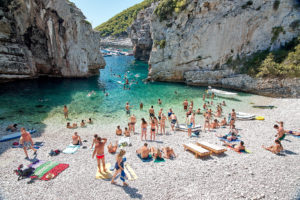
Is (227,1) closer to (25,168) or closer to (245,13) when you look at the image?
(245,13)

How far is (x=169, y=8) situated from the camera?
1250 inches

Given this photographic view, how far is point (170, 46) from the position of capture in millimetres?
32219

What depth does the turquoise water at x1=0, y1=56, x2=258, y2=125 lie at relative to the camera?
661 inches

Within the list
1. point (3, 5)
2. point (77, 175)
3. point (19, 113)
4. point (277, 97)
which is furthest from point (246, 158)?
point (3, 5)

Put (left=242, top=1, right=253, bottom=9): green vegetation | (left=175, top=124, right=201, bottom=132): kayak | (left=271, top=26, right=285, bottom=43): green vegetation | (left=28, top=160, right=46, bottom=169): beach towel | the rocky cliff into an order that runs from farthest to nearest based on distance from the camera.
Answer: (left=242, top=1, right=253, bottom=9): green vegetation → (left=271, top=26, right=285, bottom=43): green vegetation → the rocky cliff → (left=175, top=124, right=201, bottom=132): kayak → (left=28, top=160, right=46, bottom=169): beach towel

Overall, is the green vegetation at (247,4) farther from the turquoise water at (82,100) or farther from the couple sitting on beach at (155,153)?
the couple sitting on beach at (155,153)

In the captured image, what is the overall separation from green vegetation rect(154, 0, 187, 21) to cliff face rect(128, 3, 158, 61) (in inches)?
1042

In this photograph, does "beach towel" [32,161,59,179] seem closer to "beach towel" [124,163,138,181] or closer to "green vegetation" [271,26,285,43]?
"beach towel" [124,163,138,181]

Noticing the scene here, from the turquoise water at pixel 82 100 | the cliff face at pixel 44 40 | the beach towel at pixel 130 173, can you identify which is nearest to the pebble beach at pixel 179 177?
the beach towel at pixel 130 173

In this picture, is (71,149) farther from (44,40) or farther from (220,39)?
(44,40)

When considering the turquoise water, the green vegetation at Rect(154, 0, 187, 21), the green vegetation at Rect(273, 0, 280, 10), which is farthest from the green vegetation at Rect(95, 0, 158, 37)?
the green vegetation at Rect(273, 0, 280, 10)

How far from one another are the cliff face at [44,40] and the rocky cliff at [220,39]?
581 inches

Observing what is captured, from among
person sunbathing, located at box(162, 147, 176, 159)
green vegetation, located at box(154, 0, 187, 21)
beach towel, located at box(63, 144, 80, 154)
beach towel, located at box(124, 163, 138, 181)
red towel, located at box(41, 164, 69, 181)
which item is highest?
green vegetation, located at box(154, 0, 187, 21)

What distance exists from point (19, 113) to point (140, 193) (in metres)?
17.0
